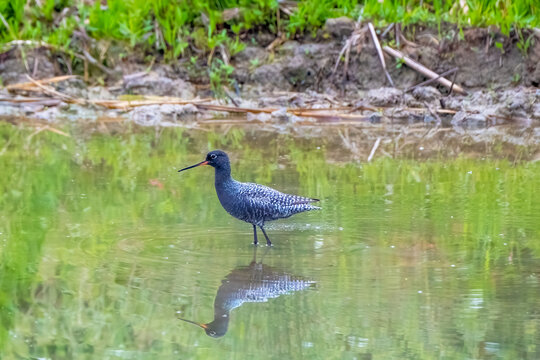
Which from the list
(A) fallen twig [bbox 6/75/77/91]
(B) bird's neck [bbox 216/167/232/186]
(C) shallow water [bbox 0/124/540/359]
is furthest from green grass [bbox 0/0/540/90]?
(B) bird's neck [bbox 216/167/232/186]

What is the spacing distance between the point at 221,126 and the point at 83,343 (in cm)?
756

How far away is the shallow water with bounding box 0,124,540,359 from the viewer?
5.18m

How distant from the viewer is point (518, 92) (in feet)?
41.9

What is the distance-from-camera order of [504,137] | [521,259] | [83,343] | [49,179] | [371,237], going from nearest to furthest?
1. [83,343]
2. [521,259]
3. [371,237]
4. [49,179]
5. [504,137]

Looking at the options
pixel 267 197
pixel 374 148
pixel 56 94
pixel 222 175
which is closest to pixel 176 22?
pixel 56 94

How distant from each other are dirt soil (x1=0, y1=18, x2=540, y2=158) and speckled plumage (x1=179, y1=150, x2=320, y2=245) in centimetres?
480

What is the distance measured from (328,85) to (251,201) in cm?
669

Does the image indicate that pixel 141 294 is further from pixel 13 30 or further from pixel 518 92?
pixel 13 30

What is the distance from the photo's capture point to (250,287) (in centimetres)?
621

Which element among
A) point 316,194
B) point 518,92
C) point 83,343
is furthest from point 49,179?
point 518,92

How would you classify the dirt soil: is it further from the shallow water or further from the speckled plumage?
the speckled plumage

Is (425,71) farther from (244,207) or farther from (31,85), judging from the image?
(244,207)

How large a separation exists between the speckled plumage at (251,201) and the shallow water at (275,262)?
8.5 inches

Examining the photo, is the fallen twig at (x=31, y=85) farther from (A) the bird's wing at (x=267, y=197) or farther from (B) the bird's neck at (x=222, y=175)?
(A) the bird's wing at (x=267, y=197)
